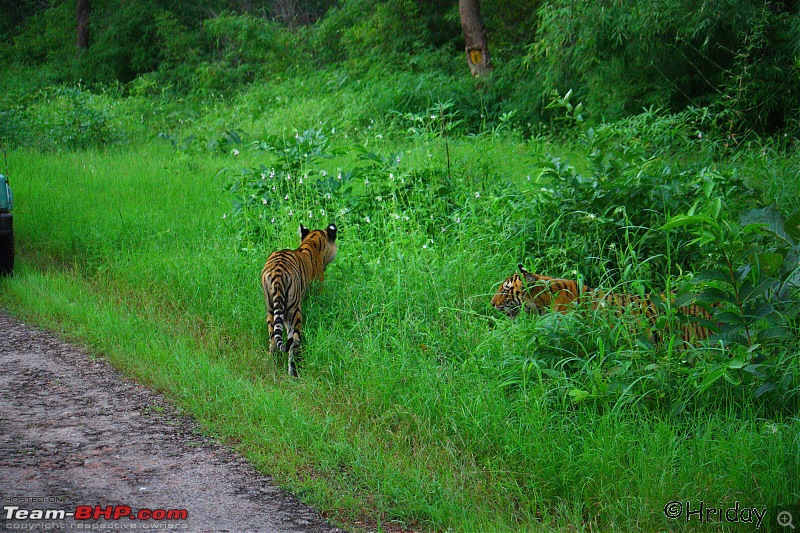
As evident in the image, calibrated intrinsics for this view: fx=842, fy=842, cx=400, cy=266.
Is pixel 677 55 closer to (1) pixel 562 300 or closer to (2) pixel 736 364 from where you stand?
(1) pixel 562 300

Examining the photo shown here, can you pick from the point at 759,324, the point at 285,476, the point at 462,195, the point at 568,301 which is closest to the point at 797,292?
the point at 759,324

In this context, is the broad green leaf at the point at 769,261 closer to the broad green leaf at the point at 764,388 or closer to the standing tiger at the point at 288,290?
the broad green leaf at the point at 764,388

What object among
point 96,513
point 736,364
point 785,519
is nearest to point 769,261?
point 736,364

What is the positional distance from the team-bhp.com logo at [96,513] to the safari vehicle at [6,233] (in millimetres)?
5321

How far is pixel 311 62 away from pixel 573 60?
39.4 ft

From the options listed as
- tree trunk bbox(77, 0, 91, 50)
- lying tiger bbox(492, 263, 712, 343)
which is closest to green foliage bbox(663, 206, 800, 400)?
lying tiger bbox(492, 263, 712, 343)

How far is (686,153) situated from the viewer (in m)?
9.82

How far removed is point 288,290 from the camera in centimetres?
638

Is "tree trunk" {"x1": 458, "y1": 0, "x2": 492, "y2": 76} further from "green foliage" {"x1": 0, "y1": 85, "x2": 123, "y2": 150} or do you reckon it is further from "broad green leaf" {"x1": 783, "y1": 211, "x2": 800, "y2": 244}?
"broad green leaf" {"x1": 783, "y1": 211, "x2": 800, "y2": 244}

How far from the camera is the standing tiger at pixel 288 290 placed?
627cm

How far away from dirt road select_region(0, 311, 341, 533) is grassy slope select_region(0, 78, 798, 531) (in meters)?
0.20

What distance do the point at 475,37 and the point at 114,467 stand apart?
15.1 meters

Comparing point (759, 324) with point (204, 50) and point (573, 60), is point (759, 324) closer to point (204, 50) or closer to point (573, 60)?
point (573, 60)

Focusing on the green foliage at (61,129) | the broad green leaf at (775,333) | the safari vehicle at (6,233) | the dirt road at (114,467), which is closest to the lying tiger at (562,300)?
the broad green leaf at (775,333)
